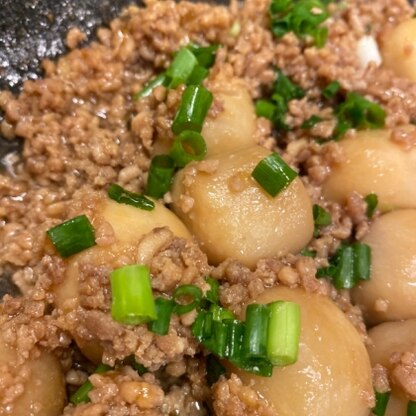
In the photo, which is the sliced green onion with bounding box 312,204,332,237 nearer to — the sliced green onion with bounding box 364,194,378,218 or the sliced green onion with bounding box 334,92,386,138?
the sliced green onion with bounding box 364,194,378,218

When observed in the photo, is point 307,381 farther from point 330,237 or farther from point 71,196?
point 71,196

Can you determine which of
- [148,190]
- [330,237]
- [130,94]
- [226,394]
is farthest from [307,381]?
[130,94]

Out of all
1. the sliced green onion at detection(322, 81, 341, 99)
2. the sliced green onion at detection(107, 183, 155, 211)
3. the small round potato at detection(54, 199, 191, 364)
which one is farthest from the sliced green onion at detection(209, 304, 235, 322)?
the sliced green onion at detection(322, 81, 341, 99)

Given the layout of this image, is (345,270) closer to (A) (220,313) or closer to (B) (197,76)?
(A) (220,313)

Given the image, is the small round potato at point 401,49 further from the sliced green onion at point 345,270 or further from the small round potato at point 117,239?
the small round potato at point 117,239

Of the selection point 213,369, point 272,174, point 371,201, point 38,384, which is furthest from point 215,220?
point 38,384
